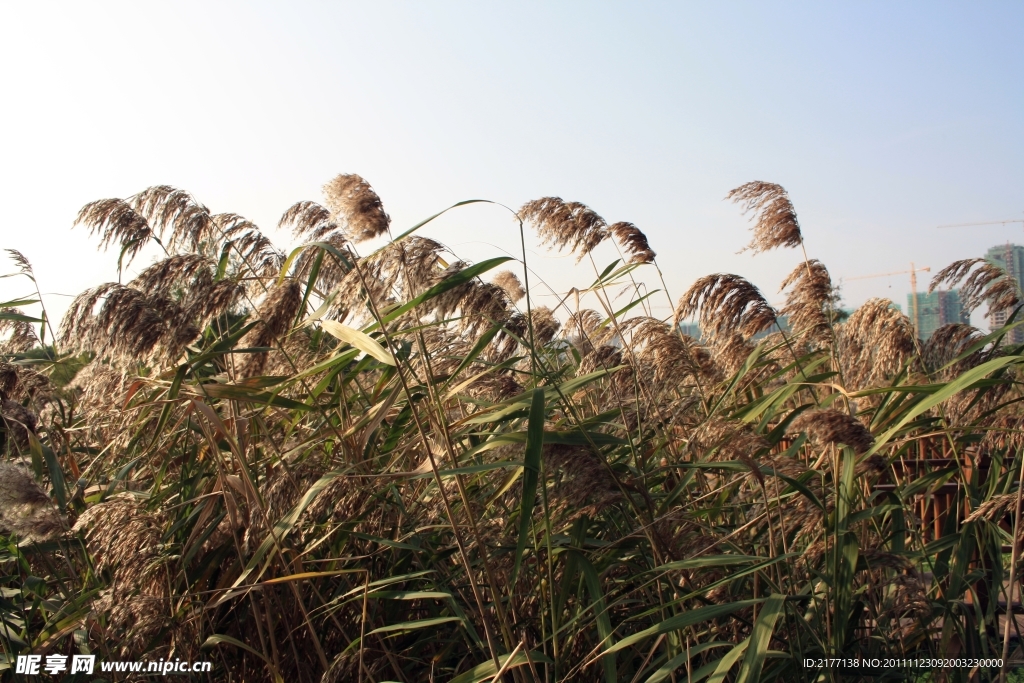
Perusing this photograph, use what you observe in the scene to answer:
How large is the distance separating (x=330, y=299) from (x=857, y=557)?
1.62m

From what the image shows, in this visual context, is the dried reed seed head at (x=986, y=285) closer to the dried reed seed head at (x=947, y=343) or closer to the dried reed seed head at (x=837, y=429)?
the dried reed seed head at (x=947, y=343)

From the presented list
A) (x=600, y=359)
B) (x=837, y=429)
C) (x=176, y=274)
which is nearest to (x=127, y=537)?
(x=176, y=274)

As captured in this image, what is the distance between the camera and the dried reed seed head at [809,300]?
10.3ft

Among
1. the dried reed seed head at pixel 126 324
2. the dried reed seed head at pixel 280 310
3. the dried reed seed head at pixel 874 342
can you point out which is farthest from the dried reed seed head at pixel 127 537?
the dried reed seed head at pixel 874 342

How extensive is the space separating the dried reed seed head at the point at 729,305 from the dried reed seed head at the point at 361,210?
1.18 metres

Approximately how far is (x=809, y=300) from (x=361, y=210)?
1842 mm

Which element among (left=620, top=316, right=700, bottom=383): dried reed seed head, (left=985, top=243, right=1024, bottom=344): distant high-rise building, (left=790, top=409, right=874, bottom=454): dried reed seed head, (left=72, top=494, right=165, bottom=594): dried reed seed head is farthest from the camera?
(left=985, top=243, right=1024, bottom=344): distant high-rise building

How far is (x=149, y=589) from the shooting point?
2232mm

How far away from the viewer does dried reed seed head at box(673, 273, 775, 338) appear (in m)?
2.85

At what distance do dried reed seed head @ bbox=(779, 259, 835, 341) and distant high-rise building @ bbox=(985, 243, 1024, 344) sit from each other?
0.71m

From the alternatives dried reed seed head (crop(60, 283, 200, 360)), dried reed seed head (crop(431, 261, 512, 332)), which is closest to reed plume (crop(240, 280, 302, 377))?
dried reed seed head (crop(60, 283, 200, 360))

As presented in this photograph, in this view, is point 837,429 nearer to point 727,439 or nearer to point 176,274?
point 727,439

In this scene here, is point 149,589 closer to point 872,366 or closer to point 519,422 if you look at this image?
point 519,422

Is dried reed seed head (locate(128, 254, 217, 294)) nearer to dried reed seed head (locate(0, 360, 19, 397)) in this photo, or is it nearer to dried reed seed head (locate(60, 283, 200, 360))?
dried reed seed head (locate(60, 283, 200, 360))
